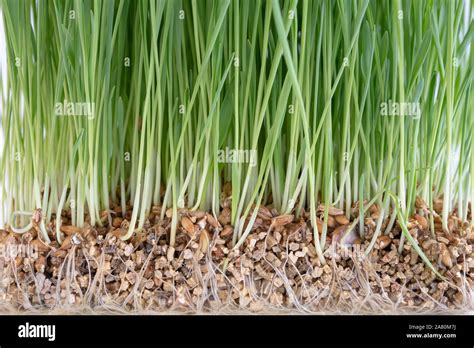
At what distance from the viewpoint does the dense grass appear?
2.30 ft

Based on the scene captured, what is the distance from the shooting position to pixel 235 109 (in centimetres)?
71

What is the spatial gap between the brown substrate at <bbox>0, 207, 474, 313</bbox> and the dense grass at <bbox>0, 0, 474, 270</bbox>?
2 cm

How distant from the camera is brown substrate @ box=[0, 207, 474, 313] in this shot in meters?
0.72

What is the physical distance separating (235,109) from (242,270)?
0.24 metres

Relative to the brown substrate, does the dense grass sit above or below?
above

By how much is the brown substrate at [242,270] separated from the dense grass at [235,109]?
25 mm

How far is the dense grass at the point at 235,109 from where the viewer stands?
2.30ft

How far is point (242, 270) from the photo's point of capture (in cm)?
72

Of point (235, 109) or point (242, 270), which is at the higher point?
point (235, 109)

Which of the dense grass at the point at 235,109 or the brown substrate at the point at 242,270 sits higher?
the dense grass at the point at 235,109

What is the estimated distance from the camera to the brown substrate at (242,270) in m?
0.72

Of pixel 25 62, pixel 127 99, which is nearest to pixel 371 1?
pixel 127 99
